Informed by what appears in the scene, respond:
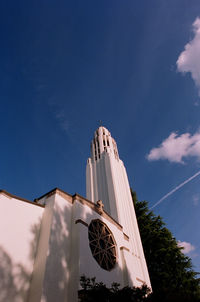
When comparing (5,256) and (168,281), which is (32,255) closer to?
(5,256)

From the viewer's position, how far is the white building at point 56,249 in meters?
7.70

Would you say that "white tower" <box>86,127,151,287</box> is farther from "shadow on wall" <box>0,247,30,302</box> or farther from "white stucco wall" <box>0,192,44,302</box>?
"shadow on wall" <box>0,247,30,302</box>

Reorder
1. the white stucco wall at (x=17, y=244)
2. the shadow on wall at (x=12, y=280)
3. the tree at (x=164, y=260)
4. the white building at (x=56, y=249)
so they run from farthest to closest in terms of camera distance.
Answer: the tree at (x=164, y=260) → the white building at (x=56, y=249) → the white stucco wall at (x=17, y=244) → the shadow on wall at (x=12, y=280)

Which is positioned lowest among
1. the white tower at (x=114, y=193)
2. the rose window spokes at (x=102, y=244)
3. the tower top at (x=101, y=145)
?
the rose window spokes at (x=102, y=244)

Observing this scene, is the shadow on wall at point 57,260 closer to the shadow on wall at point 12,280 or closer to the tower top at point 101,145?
the shadow on wall at point 12,280

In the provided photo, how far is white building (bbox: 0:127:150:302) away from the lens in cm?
770

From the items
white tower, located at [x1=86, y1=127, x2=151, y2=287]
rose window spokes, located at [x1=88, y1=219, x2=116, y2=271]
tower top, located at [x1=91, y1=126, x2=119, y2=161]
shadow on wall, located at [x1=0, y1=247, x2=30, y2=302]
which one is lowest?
shadow on wall, located at [x1=0, y1=247, x2=30, y2=302]

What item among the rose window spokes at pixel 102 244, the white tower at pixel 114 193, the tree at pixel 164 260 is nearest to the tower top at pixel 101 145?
the white tower at pixel 114 193

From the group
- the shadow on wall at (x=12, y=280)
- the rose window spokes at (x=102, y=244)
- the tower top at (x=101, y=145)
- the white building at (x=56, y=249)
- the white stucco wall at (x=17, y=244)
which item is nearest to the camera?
the shadow on wall at (x=12, y=280)

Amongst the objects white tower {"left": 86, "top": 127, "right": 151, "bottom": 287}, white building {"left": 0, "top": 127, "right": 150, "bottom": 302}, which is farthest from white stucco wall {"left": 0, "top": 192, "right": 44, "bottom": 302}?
white tower {"left": 86, "top": 127, "right": 151, "bottom": 287}

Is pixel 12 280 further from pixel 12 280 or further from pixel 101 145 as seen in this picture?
pixel 101 145

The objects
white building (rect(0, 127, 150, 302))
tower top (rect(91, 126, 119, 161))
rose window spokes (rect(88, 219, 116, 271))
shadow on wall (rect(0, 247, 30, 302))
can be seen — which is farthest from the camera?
tower top (rect(91, 126, 119, 161))

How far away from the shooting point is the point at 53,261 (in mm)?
8359

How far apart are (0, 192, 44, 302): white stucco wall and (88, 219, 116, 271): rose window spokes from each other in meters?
3.17
